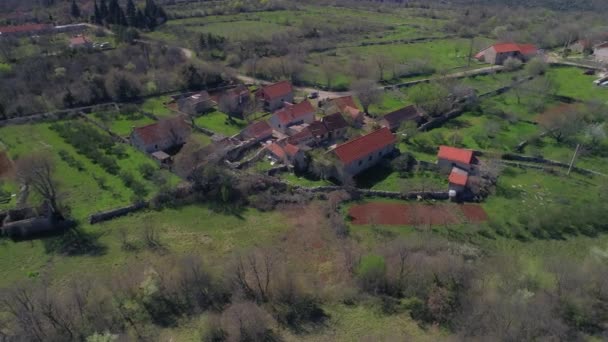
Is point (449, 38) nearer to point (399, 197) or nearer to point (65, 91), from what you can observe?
point (399, 197)

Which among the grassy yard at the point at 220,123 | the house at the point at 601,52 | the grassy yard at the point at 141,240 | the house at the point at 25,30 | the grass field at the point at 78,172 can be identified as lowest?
the grassy yard at the point at 141,240

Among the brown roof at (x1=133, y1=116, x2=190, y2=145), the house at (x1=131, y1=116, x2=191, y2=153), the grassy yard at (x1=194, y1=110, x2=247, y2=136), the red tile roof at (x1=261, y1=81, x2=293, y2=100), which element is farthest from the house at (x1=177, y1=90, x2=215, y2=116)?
the red tile roof at (x1=261, y1=81, x2=293, y2=100)

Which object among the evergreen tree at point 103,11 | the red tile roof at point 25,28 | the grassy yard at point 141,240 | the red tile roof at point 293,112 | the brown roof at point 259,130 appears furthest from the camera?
the evergreen tree at point 103,11

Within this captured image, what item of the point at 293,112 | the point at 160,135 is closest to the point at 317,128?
the point at 293,112

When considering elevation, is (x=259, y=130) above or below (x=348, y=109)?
below

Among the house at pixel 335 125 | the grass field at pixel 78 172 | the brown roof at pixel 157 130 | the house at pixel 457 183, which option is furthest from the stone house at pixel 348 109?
the grass field at pixel 78 172

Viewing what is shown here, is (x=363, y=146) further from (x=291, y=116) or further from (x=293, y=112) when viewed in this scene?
(x=293, y=112)

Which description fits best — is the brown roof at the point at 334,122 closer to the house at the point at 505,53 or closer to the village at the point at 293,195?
the village at the point at 293,195
